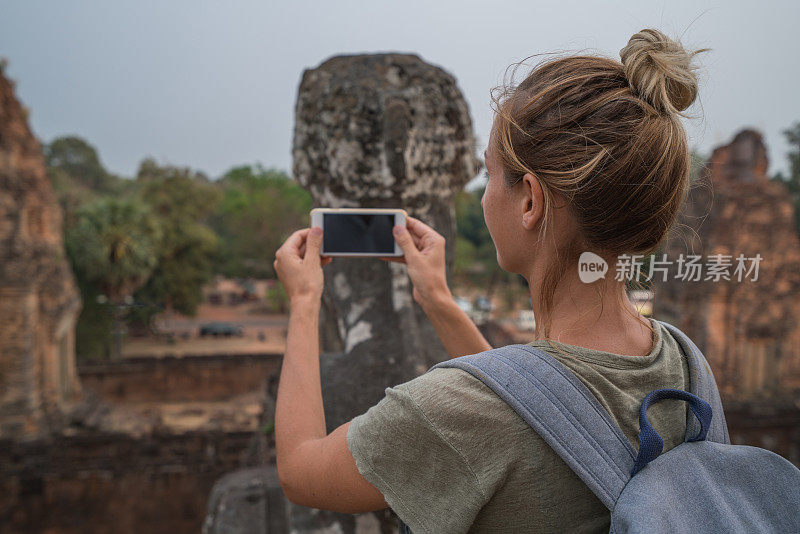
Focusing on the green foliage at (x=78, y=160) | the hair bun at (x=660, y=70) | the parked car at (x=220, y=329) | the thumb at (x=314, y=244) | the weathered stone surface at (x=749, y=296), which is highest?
the green foliage at (x=78, y=160)

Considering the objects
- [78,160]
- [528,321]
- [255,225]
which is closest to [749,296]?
[528,321]

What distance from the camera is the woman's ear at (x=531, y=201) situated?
2.90ft

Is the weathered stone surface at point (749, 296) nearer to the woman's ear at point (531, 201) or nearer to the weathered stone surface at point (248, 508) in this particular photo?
the weathered stone surface at point (248, 508)

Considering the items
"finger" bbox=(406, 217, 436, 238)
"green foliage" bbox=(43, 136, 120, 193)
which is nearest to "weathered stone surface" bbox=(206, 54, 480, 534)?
"finger" bbox=(406, 217, 436, 238)

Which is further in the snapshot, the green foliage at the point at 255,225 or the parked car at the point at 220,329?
the green foliage at the point at 255,225

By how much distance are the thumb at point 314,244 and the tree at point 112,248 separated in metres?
13.7

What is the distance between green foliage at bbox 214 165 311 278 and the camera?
21.0m

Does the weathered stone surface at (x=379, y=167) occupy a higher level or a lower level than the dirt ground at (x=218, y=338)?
higher

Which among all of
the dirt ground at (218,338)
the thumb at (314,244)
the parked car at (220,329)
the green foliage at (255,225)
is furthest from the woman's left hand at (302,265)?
the green foliage at (255,225)

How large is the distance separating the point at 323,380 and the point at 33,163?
38.8ft

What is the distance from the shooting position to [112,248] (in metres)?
14.6

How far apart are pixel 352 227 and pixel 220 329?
1788 cm

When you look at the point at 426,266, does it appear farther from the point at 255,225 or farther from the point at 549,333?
the point at 255,225

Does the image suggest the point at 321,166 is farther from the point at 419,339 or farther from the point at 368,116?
the point at 419,339
